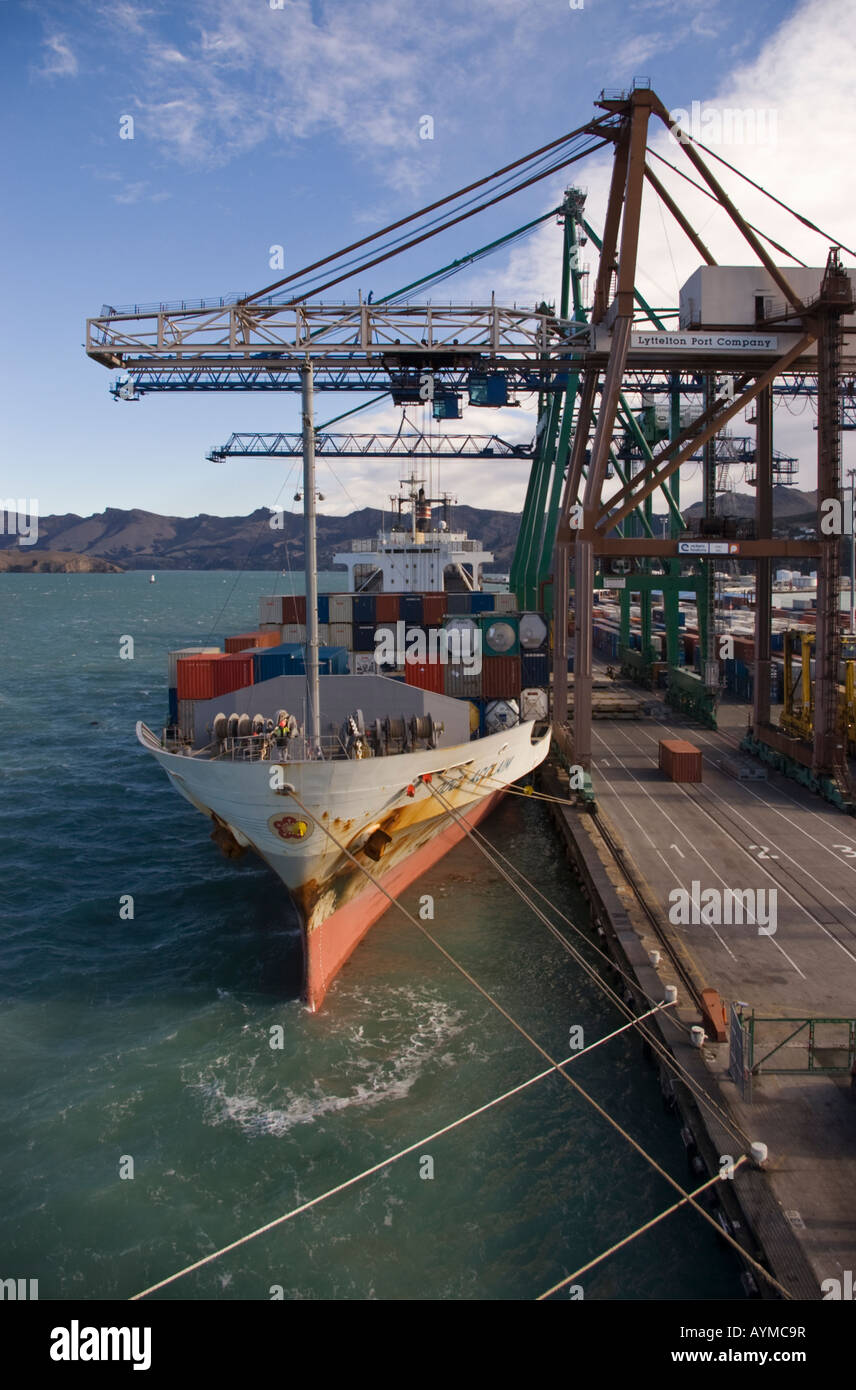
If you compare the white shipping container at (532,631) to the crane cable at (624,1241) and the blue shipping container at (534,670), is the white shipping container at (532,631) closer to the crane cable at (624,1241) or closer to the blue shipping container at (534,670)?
the blue shipping container at (534,670)

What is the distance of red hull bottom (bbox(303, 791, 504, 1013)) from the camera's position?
16625mm

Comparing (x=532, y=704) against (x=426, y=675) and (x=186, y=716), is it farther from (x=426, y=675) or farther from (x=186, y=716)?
(x=186, y=716)

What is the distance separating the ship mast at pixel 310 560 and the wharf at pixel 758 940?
298 inches

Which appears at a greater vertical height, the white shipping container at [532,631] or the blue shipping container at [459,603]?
the blue shipping container at [459,603]

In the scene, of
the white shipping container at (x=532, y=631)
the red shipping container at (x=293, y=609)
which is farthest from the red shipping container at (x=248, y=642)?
the white shipping container at (x=532, y=631)

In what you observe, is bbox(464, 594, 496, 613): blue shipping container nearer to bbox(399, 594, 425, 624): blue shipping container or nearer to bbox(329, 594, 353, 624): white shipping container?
bbox(399, 594, 425, 624): blue shipping container

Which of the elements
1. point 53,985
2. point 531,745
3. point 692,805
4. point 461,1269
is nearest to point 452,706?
point 531,745

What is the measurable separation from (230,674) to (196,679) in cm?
93

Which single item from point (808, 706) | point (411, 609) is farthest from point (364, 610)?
point (808, 706)

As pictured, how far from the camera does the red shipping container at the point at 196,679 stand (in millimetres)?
22328

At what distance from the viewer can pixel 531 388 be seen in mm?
29469

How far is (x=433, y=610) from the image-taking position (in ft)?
101
